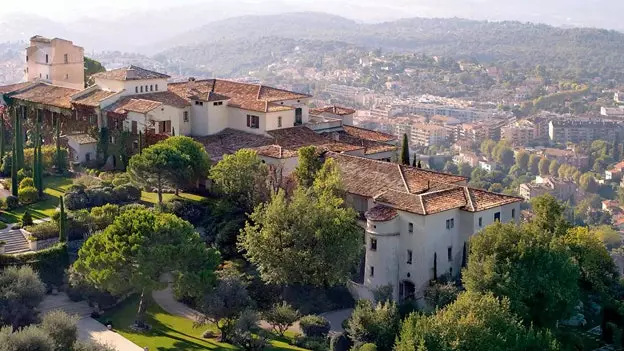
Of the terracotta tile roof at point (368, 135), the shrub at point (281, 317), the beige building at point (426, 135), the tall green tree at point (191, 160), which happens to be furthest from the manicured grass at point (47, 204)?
the beige building at point (426, 135)

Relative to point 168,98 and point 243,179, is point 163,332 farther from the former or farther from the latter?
point 168,98

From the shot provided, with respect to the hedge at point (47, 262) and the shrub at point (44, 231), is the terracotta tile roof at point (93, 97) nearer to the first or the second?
the shrub at point (44, 231)

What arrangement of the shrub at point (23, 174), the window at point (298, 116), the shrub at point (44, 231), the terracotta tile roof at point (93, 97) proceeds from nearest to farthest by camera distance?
1. the shrub at point (44, 231)
2. the shrub at point (23, 174)
3. the terracotta tile roof at point (93, 97)
4. the window at point (298, 116)

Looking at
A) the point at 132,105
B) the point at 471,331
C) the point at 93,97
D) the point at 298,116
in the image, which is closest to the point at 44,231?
the point at 132,105

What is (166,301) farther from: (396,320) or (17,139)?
(17,139)

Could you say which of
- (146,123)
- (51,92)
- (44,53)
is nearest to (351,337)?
(146,123)

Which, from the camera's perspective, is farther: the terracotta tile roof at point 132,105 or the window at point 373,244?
the terracotta tile roof at point 132,105
